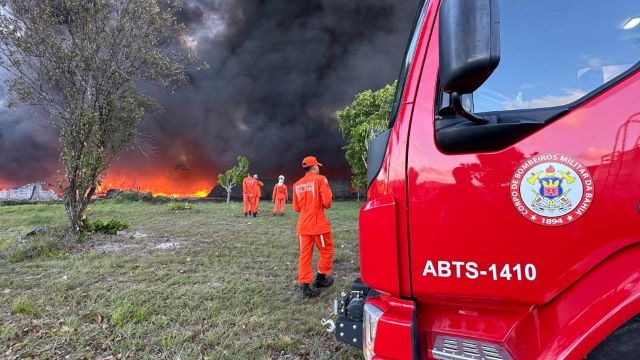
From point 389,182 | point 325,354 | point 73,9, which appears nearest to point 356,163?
point 73,9

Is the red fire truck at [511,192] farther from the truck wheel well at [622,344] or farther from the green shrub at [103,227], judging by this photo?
the green shrub at [103,227]

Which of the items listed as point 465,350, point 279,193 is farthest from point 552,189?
point 279,193

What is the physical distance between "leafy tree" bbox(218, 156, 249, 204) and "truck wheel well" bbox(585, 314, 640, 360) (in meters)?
37.0

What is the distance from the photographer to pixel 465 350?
145 centimetres

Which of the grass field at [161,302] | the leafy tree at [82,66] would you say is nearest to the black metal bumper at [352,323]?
the grass field at [161,302]

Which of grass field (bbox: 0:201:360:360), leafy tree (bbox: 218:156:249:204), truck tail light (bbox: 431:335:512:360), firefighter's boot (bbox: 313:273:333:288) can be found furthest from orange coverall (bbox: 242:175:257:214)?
leafy tree (bbox: 218:156:249:204)

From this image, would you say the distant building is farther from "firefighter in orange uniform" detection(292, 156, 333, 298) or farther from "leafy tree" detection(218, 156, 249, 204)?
"firefighter in orange uniform" detection(292, 156, 333, 298)

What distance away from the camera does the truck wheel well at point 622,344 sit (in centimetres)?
122

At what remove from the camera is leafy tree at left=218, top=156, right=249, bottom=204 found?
37344 mm

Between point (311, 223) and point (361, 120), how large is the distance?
20188 millimetres

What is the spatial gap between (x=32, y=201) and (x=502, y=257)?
104 ft

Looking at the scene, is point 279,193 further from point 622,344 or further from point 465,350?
point 622,344

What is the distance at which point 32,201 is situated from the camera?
82.8 feet

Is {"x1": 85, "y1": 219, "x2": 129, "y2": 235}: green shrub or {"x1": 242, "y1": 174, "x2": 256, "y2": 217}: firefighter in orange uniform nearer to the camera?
{"x1": 85, "y1": 219, "x2": 129, "y2": 235}: green shrub
